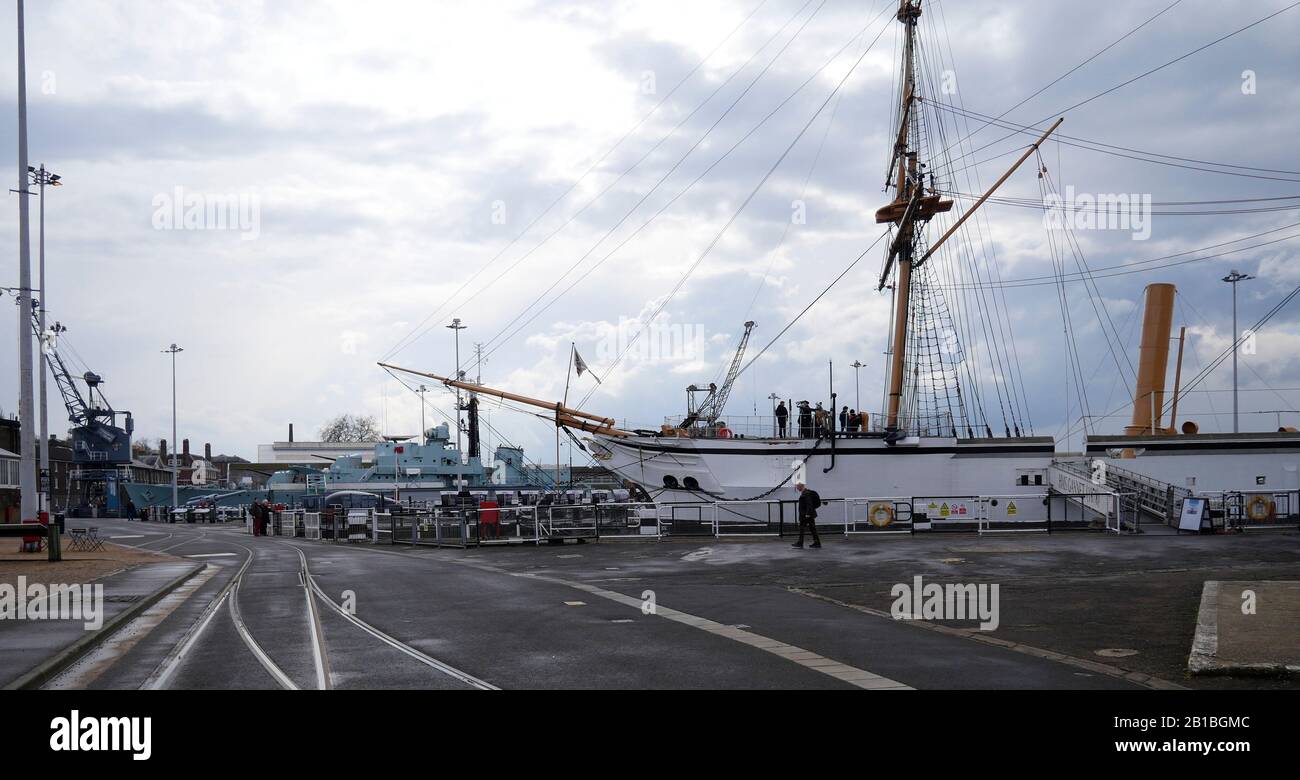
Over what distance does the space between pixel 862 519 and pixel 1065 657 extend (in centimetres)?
2822

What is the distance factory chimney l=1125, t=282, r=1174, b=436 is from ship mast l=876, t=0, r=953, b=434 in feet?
33.5

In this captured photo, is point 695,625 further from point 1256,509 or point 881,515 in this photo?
point 1256,509

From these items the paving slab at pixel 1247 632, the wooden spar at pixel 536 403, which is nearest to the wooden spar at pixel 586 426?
the wooden spar at pixel 536 403

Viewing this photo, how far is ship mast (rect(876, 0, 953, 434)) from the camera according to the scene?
43.2m

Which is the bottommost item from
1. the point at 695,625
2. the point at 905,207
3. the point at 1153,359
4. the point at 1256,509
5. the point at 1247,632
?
the point at 1256,509

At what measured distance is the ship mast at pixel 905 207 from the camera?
43.2m

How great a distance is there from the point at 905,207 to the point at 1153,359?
43.5 feet

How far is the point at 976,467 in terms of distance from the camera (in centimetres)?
3984

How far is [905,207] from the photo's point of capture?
Answer: 44.5m

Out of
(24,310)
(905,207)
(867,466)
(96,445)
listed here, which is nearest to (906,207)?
(905,207)

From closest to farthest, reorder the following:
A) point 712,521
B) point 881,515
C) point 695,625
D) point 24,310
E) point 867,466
Answer: point 695,625 < point 24,310 < point 881,515 < point 712,521 < point 867,466

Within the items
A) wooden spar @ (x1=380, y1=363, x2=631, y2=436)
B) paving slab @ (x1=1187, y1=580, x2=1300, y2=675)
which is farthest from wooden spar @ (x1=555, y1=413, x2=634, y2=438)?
paving slab @ (x1=1187, y1=580, x2=1300, y2=675)
